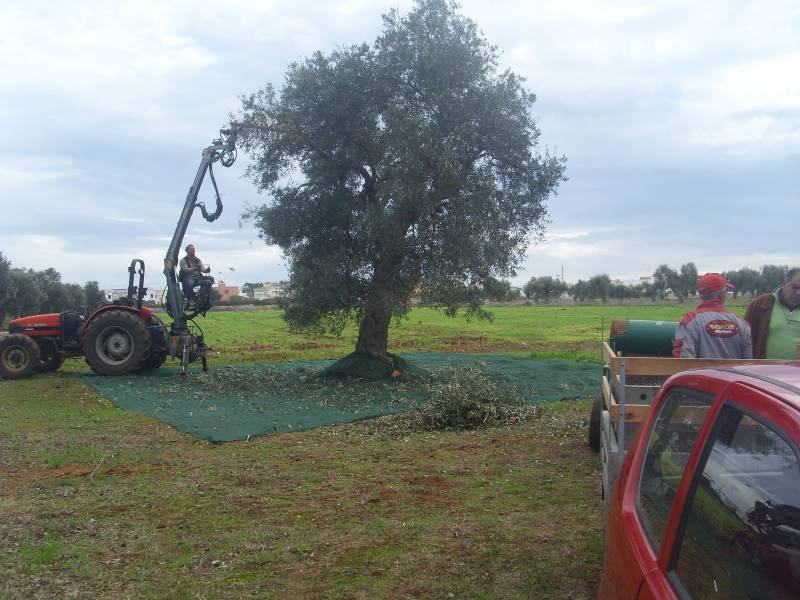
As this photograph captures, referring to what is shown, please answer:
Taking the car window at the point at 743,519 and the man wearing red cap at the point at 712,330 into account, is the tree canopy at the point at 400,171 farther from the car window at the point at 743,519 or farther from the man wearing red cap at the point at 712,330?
the car window at the point at 743,519

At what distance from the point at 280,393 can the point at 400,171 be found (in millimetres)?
4619

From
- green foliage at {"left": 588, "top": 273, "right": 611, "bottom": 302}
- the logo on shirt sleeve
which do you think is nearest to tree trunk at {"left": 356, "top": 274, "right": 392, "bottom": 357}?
the logo on shirt sleeve

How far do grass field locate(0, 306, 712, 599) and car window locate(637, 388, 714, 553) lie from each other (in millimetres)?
1790

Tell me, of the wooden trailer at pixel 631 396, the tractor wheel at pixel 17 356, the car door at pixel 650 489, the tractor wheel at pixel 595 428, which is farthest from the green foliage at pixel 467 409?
the tractor wheel at pixel 17 356

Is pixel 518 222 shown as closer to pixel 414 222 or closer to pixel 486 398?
pixel 414 222

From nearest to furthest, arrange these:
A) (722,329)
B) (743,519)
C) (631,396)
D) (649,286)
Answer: (743,519)
(631,396)
(722,329)
(649,286)

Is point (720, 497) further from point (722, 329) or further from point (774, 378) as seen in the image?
point (722, 329)

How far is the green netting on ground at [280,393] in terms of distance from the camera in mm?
10047

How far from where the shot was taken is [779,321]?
5.70 m

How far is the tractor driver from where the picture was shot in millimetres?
13963

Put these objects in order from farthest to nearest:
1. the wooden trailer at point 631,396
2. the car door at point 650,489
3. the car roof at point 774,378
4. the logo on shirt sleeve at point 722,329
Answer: the logo on shirt sleeve at point 722,329, the wooden trailer at point 631,396, the car door at point 650,489, the car roof at point 774,378

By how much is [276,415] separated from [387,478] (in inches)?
158

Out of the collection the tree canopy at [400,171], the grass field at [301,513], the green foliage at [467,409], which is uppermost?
the tree canopy at [400,171]

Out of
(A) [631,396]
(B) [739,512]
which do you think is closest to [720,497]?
(B) [739,512]
